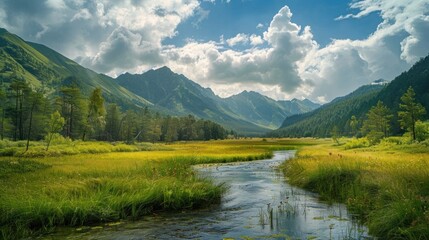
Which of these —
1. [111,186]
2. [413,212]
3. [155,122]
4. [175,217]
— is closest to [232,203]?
[175,217]

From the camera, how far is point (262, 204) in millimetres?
19422

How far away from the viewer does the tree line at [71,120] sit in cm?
8425

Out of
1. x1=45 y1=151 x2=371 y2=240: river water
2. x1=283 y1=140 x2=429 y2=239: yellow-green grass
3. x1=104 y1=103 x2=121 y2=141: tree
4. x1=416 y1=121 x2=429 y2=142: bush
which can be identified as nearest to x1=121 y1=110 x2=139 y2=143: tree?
x1=104 y1=103 x2=121 y2=141: tree

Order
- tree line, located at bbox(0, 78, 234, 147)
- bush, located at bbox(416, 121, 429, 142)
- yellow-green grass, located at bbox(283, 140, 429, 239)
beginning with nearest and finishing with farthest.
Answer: yellow-green grass, located at bbox(283, 140, 429, 239), bush, located at bbox(416, 121, 429, 142), tree line, located at bbox(0, 78, 234, 147)

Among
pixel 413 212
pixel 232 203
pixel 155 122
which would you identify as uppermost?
pixel 155 122

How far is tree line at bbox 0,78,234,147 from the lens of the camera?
8425 centimetres

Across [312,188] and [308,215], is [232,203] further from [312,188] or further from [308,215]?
[312,188]

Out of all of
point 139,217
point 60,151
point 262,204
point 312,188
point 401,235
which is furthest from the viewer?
point 60,151

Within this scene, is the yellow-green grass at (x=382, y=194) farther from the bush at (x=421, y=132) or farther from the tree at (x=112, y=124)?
the tree at (x=112, y=124)

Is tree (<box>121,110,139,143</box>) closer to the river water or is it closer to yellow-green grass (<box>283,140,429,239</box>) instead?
yellow-green grass (<box>283,140,429,239</box>)

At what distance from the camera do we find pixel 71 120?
94.2 m

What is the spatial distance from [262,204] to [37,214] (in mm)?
11983

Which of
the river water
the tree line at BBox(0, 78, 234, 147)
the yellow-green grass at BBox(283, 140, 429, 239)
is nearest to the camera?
the yellow-green grass at BBox(283, 140, 429, 239)

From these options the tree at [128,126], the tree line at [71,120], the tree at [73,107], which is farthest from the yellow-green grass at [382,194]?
the tree at [128,126]
